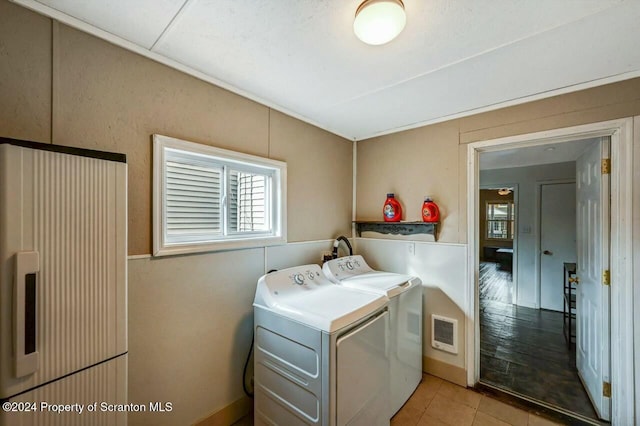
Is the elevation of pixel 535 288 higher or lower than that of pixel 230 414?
higher

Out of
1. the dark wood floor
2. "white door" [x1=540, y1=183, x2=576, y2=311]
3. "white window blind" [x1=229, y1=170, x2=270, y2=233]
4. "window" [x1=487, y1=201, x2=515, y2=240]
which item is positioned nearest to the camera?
"white window blind" [x1=229, y1=170, x2=270, y2=233]

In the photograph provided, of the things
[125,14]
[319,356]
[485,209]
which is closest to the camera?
[125,14]

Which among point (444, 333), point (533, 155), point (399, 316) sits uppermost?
point (533, 155)

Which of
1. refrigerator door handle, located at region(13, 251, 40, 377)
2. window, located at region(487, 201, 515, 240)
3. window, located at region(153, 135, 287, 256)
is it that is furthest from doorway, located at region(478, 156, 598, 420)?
window, located at region(487, 201, 515, 240)

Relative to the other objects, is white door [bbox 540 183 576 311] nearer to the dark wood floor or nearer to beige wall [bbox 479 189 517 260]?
the dark wood floor

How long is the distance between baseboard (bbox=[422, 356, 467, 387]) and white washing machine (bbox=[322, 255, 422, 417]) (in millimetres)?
174

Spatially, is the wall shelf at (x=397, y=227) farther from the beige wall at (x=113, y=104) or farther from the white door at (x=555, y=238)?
the white door at (x=555, y=238)

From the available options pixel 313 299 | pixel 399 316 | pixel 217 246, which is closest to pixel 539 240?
pixel 399 316

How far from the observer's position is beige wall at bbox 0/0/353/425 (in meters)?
1.17

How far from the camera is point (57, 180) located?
92 centimetres

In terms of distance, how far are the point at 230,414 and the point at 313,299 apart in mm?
1040

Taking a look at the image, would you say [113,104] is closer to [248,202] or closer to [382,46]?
[248,202]

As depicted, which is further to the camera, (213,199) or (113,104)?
(213,199)

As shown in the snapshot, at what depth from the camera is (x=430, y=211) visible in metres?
2.37
